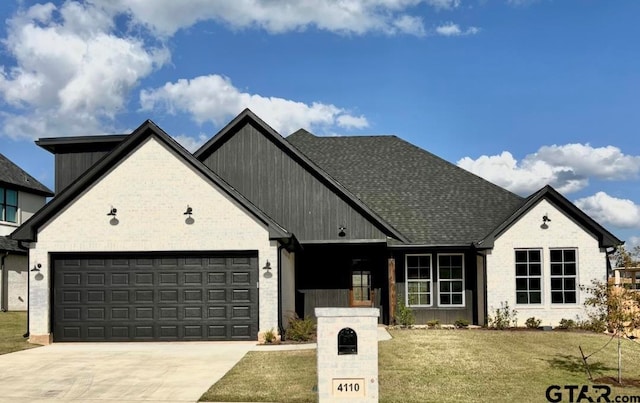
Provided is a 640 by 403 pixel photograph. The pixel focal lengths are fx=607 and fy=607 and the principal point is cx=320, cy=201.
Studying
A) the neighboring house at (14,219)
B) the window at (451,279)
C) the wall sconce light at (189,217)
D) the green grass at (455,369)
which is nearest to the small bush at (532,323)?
the green grass at (455,369)

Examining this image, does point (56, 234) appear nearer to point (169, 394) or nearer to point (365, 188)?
point (169, 394)

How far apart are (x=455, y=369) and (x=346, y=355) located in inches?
178

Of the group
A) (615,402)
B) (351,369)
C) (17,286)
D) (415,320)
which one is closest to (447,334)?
(415,320)

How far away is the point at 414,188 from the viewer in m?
25.0

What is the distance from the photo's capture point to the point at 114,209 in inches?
712

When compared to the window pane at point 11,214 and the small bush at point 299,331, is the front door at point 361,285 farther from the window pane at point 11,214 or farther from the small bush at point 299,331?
the window pane at point 11,214

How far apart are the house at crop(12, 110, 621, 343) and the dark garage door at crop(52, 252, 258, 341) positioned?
0.13 feet

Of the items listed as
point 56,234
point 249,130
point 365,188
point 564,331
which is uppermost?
point 249,130

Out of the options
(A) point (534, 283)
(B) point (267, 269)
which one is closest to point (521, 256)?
(A) point (534, 283)

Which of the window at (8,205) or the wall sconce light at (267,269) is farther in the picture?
the window at (8,205)

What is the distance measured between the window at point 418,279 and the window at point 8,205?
895 inches

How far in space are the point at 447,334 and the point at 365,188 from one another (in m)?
8.13

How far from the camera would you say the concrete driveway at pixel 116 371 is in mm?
10891

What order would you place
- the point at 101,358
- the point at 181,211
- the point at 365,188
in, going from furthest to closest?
the point at 365,188 < the point at 181,211 < the point at 101,358
